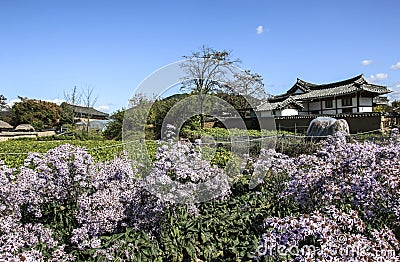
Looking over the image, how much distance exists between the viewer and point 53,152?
363 centimetres

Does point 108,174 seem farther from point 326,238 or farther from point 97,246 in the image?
point 326,238

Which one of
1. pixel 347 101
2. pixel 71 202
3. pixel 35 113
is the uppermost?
pixel 35 113

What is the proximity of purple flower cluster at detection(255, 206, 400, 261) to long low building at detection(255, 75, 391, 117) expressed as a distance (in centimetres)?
2069

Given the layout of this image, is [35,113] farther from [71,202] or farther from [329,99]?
[71,202]

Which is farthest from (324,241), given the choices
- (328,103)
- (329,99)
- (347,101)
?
(328,103)

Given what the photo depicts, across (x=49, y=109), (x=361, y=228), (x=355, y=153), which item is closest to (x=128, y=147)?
(x=355, y=153)

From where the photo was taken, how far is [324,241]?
6.09ft

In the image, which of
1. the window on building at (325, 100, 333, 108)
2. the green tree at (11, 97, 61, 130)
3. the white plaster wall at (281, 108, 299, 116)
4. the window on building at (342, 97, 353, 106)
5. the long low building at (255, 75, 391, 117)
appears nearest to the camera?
the long low building at (255, 75, 391, 117)

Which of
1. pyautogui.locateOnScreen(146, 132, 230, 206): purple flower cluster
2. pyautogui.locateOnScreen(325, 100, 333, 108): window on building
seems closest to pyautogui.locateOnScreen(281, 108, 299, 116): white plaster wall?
pyautogui.locateOnScreen(325, 100, 333, 108): window on building

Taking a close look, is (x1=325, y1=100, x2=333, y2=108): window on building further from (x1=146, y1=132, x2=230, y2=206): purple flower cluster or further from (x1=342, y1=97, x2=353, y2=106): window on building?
(x1=146, y1=132, x2=230, y2=206): purple flower cluster

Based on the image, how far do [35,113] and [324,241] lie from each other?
38286 millimetres

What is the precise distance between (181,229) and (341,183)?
59.1 inches

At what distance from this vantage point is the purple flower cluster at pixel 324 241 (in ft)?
5.80

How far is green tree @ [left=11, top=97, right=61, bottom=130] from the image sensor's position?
117ft
